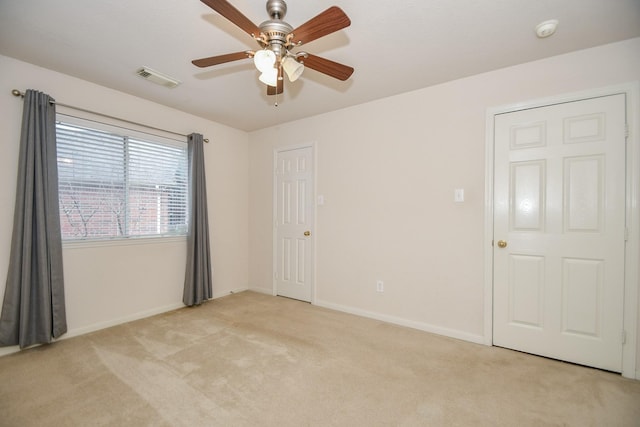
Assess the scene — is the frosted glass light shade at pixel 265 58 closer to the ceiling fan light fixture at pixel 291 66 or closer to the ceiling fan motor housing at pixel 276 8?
the ceiling fan light fixture at pixel 291 66

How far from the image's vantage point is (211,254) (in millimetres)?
4090

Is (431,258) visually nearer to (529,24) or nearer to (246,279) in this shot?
(529,24)

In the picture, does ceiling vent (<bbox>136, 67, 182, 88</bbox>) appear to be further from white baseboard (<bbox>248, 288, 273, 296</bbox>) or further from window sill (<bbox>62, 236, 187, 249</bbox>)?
white baseboard (<bbox>248, 288, 273, 296</bbox>)

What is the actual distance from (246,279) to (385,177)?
2.83 m

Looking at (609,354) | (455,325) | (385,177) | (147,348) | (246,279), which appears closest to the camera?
(609,354)

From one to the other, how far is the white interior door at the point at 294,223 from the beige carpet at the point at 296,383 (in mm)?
1189

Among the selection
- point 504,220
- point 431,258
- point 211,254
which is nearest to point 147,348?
point 211,254

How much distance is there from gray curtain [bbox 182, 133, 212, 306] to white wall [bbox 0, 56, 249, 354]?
0.55 ft

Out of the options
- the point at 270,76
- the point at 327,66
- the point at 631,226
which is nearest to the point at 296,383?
the point at 270,76

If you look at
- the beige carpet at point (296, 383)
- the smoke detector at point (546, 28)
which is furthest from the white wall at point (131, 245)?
the smoke detector at point (546, 28)

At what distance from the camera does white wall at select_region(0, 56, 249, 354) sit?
8.14 ft

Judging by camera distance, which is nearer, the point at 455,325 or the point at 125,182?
the point at 455,325

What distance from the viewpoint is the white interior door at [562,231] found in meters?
2.19

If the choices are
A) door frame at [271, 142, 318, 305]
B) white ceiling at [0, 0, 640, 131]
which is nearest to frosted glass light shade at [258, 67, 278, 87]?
white ceiling at [0, 0, 640, 131]
